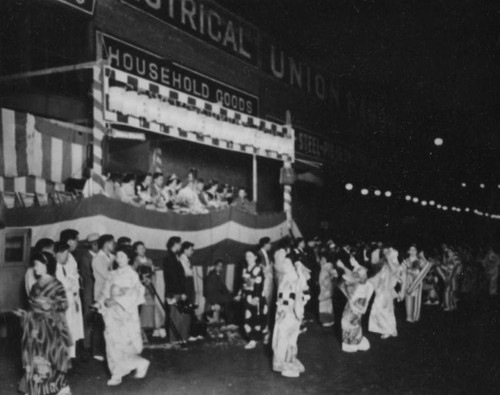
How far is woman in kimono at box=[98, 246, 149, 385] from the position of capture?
645cm

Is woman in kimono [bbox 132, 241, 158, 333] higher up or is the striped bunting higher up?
the striped bunting

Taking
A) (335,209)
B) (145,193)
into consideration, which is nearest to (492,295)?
(335,209)

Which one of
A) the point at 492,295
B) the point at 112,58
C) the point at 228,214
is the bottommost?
the point at 492,295

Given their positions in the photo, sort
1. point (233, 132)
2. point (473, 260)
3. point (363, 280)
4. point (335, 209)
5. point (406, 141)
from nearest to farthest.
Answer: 1. point (363, 280)
2. point (233, 132)
3. point (473, 260)
4. point (335, 209)
5. point (406, 141)

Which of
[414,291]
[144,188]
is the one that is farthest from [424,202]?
[144,188]

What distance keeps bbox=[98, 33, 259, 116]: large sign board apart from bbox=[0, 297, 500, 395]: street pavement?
6527 mm

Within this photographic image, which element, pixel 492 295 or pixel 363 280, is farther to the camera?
pixel 492 295

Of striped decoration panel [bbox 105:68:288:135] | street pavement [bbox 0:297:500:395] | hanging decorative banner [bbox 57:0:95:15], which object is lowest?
street pavement [bbox 0:297:500:395]

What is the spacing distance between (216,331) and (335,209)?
44.8 ft

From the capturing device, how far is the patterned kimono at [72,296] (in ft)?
23.3

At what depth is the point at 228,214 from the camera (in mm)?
10180

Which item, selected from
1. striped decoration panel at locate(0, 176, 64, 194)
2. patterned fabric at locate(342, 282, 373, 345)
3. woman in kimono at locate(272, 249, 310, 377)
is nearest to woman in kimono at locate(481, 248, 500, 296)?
patterned fabric at locate(342, 282, 373, 345)

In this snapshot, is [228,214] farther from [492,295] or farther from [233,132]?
[492,295]

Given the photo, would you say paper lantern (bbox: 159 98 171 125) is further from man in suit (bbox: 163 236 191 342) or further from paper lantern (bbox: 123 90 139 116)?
man in suit (bbox: 163 236 191 342)
